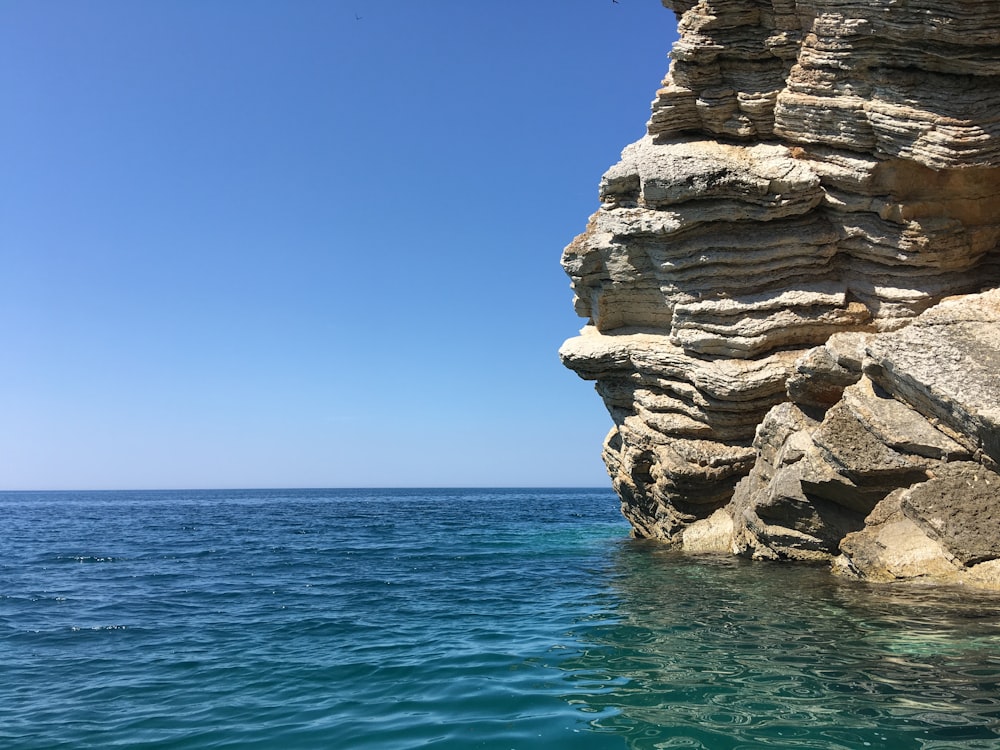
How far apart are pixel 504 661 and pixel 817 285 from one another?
16405 mm

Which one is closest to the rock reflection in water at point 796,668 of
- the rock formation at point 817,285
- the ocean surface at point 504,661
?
the ocean surface at point 504,661

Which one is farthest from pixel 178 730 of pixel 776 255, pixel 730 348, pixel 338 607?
pixel 776 255

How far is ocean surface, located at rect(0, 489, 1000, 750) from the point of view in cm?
848

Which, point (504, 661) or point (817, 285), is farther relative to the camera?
point (817, 285)

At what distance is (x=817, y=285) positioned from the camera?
22531mm

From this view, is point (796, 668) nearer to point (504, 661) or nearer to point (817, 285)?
point (504, 661)

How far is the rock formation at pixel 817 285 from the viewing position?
1600cm

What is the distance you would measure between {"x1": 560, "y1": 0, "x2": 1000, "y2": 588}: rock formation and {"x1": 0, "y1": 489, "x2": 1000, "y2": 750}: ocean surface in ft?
7.34

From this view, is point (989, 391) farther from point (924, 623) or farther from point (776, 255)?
point (776, 255)

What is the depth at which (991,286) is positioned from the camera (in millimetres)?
21234

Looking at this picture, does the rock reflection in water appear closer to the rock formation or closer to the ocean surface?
the ocean surface

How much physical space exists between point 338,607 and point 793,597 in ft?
33.7

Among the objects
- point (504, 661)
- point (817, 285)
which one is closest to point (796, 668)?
point (504, 661)

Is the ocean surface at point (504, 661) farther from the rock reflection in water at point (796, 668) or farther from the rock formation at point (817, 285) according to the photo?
the rock formation at point (817, 285)
